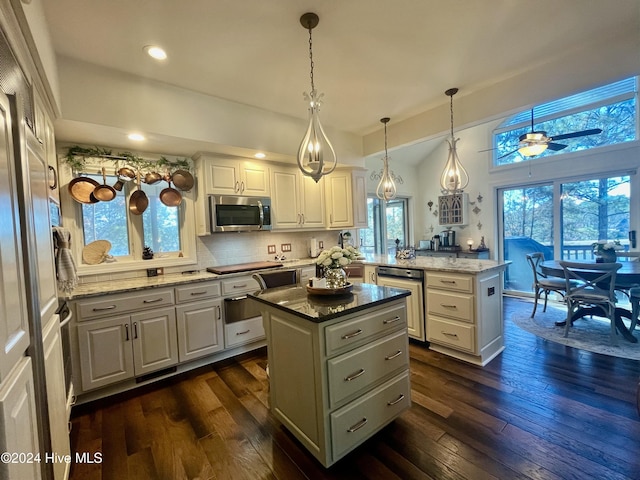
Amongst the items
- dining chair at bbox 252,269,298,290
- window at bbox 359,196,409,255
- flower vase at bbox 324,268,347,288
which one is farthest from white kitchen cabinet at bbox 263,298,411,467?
window at bbox 359,196,409,255

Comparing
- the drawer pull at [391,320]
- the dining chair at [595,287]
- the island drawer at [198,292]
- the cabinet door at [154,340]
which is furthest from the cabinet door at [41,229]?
the dining chair at [595,287]

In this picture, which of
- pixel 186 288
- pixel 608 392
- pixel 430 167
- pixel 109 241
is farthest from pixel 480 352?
pixel 430 167

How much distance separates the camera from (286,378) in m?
1.80

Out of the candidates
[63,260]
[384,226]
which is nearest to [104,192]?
[63,260]

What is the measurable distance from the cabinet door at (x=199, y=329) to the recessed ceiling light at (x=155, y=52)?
7.12 ft

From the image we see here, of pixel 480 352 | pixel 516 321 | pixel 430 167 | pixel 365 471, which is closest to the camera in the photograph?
pixel 365 471

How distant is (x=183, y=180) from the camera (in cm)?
323

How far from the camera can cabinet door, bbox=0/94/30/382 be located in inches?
34.2

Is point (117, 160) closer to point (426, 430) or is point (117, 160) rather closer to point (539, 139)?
point (426, 430)

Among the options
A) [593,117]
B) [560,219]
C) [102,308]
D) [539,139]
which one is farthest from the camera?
[560,219]

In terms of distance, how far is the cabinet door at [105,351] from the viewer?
2.29m

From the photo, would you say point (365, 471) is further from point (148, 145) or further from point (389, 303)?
point (148, 145)

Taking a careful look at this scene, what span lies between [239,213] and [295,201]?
87 cm

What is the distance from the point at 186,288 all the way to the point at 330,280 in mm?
1597
